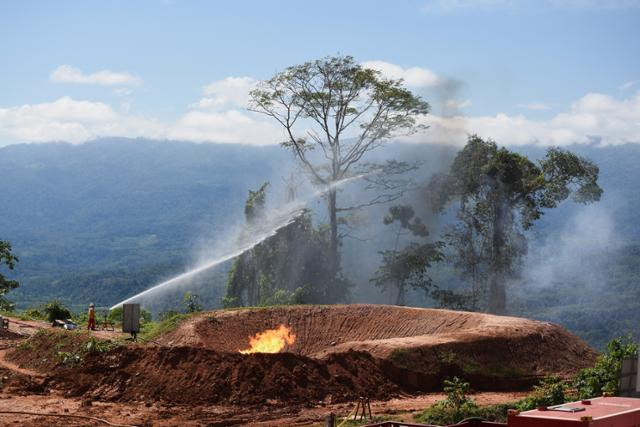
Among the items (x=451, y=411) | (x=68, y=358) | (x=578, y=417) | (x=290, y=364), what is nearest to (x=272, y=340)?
(x=290, y=364)

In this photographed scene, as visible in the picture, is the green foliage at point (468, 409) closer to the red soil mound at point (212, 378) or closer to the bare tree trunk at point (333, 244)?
the red soil mound at point (212, 378)

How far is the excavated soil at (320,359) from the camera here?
26.2 m

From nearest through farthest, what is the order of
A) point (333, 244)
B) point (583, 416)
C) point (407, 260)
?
point (583, 416), point (333, 244), point (407, 260)

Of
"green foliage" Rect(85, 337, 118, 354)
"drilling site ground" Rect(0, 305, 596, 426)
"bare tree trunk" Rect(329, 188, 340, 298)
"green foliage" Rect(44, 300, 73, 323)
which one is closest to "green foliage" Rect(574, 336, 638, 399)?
"drilling site ground" Rect(0, 305, 596, 426)

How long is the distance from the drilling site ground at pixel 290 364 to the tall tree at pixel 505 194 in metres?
20.7

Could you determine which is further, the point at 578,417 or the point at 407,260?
the point at 407,260

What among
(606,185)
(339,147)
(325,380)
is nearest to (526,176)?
(339,147)

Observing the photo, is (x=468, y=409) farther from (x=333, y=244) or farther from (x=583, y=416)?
(x=333, y=244)

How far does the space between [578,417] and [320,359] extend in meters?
16.7

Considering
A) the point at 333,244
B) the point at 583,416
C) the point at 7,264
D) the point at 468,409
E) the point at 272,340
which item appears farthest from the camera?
the point at 333,244

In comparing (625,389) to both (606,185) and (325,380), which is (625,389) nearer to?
(325,380)

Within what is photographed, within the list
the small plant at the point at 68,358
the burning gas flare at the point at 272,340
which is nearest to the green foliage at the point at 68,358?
the small plant at the point at 68,358

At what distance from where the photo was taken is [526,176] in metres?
56.2

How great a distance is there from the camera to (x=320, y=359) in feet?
93.0
